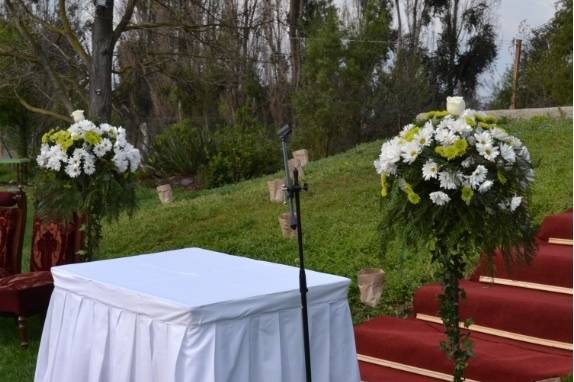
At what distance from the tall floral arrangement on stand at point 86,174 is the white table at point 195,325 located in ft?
7.38

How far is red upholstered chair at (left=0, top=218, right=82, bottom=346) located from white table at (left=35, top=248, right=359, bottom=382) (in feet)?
6.72

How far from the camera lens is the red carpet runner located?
5.69 meters

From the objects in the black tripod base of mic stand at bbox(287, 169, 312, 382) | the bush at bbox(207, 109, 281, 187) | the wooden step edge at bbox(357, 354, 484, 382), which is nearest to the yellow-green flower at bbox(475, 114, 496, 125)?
the black tripod base of mic stand at bbox(287, 169, 312, 382)

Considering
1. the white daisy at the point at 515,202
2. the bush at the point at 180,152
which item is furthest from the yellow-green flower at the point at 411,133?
the bush at the point at 180,152

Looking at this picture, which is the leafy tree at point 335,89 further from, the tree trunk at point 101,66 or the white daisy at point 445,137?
the white daisy at point 445,137

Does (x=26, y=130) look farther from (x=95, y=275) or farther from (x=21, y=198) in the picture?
(x=95, y=275)

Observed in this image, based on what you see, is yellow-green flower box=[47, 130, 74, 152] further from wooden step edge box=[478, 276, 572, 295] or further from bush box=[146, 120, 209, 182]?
bush box=[146, 120, 209, 182]

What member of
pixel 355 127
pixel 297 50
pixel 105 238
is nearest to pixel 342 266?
pixel 105 238

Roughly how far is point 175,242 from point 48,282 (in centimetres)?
357

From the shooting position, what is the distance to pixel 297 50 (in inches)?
1007

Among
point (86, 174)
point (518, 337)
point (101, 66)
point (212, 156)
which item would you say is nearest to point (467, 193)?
point (518, 337)

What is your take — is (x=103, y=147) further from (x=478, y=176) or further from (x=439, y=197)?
(x=478, y=176)

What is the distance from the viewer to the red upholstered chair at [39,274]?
7.32 meters

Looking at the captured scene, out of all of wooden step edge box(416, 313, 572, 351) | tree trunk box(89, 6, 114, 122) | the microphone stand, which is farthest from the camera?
tree trunk box(89, 6, 114, 122)
